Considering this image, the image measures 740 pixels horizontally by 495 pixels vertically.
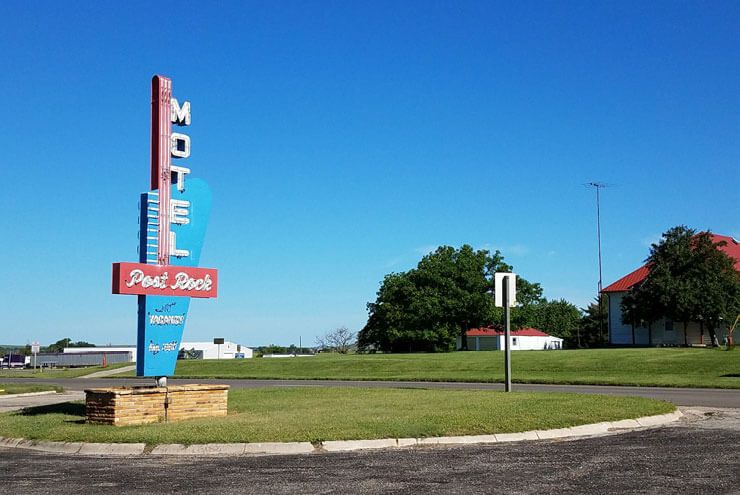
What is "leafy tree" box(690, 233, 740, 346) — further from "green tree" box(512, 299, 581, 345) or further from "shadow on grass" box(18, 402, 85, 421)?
"green tree" box(512, 299, 581, 345)

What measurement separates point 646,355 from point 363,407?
26775mm

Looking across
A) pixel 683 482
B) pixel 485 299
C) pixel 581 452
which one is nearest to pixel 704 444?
pixel 581 452

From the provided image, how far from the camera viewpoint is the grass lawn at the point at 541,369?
1125 inches

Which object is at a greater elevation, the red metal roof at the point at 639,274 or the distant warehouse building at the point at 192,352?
the red metal roof at the point at 639,274

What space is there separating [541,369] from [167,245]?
2355cm

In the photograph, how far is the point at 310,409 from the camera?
51.9ft

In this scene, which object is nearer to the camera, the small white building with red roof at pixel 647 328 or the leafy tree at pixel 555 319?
the small white building with red roof at pixel 647 328

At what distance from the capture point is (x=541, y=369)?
116 ft

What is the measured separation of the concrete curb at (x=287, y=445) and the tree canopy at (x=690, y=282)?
46.6 metres

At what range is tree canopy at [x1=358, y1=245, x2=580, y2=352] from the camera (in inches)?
3002

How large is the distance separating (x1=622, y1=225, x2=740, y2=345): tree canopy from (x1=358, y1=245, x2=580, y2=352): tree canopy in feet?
65.3

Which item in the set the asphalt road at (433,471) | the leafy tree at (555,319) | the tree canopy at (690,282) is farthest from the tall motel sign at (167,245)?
the leafy tree at (555,319)

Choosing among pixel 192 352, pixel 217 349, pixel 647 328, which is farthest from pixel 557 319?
pixel 647 328

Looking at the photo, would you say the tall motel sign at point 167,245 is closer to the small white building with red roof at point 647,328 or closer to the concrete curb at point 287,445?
the concrete curb at point 287,445
